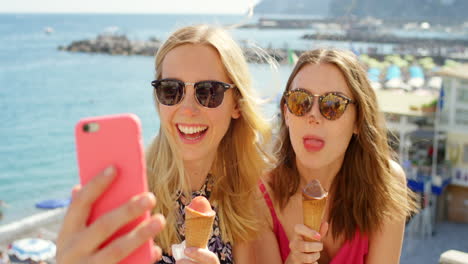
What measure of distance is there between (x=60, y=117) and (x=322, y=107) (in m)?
41.7

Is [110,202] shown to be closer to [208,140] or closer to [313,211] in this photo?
[313,211]

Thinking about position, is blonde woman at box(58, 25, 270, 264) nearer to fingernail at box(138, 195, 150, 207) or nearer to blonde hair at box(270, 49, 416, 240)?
blonde hair at box(270, 49, 416, 240)

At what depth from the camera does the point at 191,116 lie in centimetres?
212

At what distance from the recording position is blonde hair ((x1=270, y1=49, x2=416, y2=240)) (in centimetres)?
240

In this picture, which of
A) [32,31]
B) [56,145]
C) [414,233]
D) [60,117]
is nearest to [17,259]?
[414,233]

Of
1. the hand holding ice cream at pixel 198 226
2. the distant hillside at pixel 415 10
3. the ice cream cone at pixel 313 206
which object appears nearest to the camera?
the hand holding ice cream at pixel 198 226

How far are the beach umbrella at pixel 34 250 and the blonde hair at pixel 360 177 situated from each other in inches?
474

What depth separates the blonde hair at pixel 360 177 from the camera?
7.86 feet

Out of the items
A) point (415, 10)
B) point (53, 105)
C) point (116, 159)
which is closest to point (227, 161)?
point (116, 159)

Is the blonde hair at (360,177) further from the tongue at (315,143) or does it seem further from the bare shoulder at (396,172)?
the tongue at (315,143)

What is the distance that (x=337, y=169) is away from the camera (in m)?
2.54

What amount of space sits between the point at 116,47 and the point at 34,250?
63148 mm

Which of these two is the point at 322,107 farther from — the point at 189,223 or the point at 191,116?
the point at 189,223

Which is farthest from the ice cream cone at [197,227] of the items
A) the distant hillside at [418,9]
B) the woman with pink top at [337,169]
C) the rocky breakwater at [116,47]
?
the distant hillside at [418,9]
